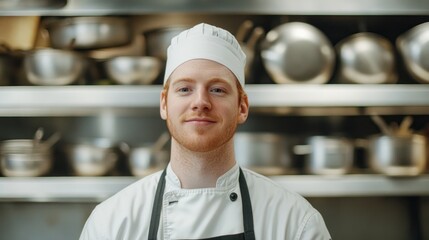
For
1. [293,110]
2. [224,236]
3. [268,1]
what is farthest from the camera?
[293,110]

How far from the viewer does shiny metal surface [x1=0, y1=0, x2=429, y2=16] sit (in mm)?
2328

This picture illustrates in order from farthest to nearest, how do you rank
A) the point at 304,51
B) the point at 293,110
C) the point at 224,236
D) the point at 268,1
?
the point at 293,110 → the point at 268,1 → the point at 304,51 → the point at 224,236

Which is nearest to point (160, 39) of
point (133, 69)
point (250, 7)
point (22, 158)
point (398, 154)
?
point (133, 69)

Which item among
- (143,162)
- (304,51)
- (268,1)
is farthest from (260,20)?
(143,162)

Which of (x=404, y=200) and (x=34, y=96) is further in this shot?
(x=404, y=200)

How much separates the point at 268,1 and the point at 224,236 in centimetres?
117

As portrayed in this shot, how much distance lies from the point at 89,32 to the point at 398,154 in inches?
50.3

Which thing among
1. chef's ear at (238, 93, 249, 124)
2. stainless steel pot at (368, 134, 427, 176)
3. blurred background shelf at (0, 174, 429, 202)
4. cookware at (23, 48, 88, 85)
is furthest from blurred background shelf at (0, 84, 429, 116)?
chef's ear at (238, 93, 249, 124)

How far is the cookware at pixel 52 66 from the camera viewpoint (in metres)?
2.16

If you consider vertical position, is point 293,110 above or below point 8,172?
above

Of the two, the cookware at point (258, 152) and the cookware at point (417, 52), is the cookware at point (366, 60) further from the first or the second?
the cookware at point (258, 152)

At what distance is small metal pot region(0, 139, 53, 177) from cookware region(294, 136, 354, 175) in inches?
41.0

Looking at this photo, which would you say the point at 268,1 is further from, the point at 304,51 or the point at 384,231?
the point at 384,231

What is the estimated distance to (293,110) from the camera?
101 inches
